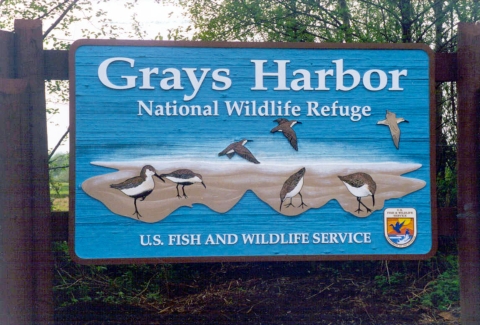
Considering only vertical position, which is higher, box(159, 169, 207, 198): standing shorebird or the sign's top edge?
the sign's top edge

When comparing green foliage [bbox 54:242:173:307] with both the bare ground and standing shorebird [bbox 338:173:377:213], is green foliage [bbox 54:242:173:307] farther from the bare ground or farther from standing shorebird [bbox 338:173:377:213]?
standing shorebird [bbox 338:173:377:213]

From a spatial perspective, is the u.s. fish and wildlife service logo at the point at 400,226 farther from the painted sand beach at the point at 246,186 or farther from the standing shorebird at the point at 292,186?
the standing shorebird at the point at 292,186

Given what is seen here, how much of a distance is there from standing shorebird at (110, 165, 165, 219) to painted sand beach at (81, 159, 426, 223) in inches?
1.1

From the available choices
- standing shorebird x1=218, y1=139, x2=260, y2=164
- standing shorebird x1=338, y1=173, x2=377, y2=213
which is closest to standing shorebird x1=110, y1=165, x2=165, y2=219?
standing shorebird x1=218, y1=139, x2=260, y2=164

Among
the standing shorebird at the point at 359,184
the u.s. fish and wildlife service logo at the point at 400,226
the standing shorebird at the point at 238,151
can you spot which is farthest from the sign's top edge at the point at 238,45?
the u.s. fish and wildlife service logo at the point at 400,226

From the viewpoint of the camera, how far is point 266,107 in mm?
4445

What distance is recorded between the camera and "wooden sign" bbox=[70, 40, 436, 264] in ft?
14.3

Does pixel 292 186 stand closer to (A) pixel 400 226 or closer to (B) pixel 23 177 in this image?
(A) pixel 400 226

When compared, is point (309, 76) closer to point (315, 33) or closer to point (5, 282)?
point (5, 282)

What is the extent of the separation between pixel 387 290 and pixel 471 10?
11.4ft

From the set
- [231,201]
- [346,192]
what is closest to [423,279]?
A: [346,192]

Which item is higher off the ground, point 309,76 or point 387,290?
point 309,76

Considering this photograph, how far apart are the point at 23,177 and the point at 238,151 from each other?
1.51 metres

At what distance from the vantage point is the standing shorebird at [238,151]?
440cm
